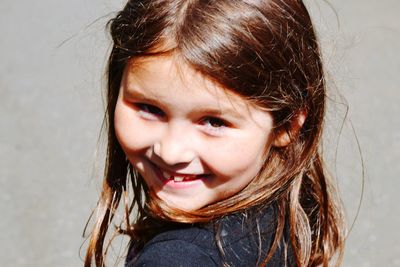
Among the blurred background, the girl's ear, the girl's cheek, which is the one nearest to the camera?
the girl's cheek

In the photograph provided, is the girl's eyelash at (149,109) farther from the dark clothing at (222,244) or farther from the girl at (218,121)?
the dark clothing at (222,244)

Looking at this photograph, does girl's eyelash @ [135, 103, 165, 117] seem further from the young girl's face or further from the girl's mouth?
the girl's mouth

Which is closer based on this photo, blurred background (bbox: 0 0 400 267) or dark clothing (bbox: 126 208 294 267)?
dark clothing (bbox: 126 208 294 267)

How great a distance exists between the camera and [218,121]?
63.9 inches

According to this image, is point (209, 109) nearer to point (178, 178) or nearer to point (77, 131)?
point (178, 178)

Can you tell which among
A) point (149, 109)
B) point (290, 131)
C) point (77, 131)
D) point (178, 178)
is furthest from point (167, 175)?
point (77, 131)

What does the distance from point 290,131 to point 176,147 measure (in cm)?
33

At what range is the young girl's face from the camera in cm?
158

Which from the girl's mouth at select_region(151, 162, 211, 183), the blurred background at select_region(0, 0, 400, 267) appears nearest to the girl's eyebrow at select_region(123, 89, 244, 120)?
the girl's mouth at select_region(151, 162, 211, 183)

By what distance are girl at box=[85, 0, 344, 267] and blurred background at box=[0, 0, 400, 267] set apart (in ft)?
1.80

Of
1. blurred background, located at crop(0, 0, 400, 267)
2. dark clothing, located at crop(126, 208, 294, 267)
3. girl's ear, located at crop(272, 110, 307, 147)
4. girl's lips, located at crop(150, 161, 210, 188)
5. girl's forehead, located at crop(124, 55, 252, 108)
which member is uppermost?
girl's forehead, located at crop(124, 55, 252, 108)

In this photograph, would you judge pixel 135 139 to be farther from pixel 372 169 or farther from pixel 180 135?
pixel 372 169

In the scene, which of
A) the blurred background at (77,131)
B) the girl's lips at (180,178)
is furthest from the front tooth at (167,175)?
the blurred background at (77,131)

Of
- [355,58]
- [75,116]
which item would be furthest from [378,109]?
[75,116]
